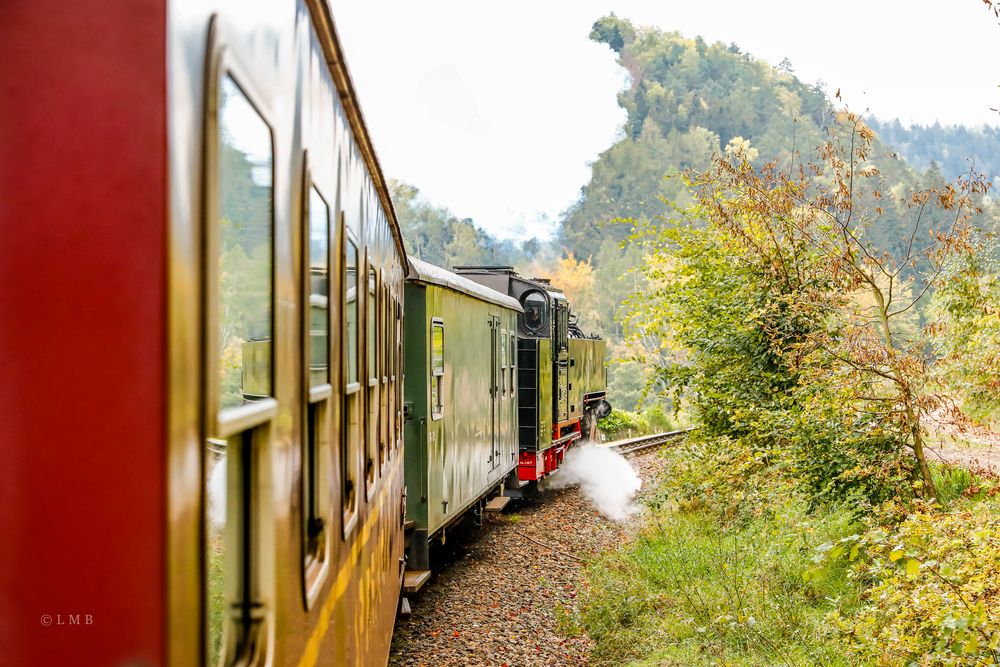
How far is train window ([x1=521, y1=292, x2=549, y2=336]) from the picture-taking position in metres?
14.4

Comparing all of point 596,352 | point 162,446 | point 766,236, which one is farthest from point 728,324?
point 596,352

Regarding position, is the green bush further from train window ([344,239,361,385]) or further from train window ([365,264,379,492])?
train window ([344,239,361,385])

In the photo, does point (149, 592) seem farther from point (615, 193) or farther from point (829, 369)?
point (615, 193)

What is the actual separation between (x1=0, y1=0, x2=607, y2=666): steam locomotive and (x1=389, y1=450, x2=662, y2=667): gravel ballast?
5631 mm

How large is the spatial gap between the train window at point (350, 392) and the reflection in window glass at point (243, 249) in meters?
1.04

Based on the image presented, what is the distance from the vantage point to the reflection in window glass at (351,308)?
2926 millimetres

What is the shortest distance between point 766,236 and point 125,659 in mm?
8956

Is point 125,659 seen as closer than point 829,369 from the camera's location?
Yes

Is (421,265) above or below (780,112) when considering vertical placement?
below

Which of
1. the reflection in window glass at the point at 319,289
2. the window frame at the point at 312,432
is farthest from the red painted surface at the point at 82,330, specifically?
the reflection in window glass at the point at 319,289

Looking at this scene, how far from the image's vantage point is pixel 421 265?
7.90 metres

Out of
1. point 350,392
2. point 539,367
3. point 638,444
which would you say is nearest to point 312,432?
point 350,392

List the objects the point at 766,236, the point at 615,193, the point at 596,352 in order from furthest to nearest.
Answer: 1. the point at 615,193
2. the point at 596,352
3. the point at 766,236

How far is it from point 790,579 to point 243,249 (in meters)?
7.40
